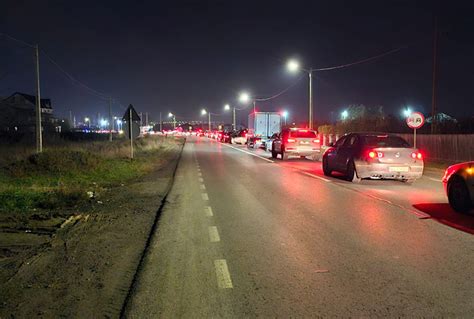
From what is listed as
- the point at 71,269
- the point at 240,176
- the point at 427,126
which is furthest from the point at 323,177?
the point at 427,126

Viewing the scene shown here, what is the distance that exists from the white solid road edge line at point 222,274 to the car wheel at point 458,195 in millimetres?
5693

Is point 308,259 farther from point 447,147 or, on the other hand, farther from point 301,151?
point 447,147

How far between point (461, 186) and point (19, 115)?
91586 mm

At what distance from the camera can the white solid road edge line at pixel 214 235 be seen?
760 cm

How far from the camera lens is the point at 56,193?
12500 millimetres

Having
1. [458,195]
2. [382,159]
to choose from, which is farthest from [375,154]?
[458,195]

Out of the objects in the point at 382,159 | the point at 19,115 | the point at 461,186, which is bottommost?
the point at 461,186

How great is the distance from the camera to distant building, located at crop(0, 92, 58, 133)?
240ft

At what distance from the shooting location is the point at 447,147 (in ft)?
88.9

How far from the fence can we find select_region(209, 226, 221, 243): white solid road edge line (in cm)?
2026

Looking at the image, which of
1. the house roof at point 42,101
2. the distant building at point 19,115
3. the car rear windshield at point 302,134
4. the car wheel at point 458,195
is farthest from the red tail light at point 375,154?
the house roof at point 42,101

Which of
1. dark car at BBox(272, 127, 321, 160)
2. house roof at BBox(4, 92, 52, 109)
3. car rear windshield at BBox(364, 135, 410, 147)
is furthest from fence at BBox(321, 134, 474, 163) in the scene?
house roof at BBox(4, 92, 52, 109)

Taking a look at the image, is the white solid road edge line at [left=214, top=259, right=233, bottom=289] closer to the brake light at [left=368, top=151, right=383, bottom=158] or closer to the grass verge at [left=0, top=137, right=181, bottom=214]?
the grass verge at [left=0, top=137, right=181, bottom=214]

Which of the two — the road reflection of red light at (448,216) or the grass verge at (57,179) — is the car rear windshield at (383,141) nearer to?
the road reflection of red light at (448,216)
